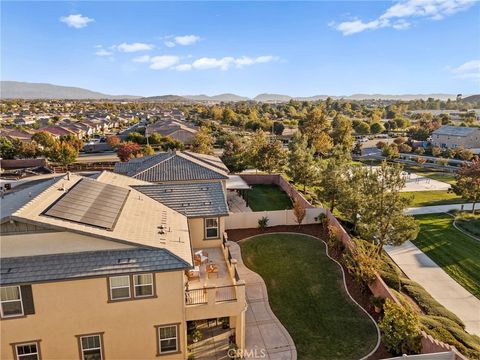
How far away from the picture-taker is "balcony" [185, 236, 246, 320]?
14914 mm

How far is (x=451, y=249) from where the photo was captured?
2895 cm

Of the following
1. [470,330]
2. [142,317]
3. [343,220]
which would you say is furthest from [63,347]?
[343,220]

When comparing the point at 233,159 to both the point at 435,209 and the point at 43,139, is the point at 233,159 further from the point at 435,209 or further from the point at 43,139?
the point at 43,139

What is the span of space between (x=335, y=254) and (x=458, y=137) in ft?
244

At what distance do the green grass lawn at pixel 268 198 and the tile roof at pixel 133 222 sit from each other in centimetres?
1705

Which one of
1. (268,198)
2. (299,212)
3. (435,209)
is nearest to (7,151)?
(268,198)

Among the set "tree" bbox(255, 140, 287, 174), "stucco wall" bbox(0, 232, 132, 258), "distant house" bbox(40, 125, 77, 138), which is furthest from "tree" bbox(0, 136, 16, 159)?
"stucco wall" bbox(0, 232, 132, 258)

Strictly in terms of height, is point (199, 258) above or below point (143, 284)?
below

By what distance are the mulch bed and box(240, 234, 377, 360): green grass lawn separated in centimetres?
50

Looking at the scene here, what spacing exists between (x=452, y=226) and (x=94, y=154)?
7326 cm

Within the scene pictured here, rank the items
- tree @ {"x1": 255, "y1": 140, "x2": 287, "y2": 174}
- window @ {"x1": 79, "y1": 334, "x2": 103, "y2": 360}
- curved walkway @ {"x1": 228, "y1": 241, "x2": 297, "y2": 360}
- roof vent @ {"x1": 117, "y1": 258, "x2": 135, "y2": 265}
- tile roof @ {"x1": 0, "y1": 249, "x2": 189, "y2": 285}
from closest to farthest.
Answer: tile roof @ {"x1": 0, "y1": 249, "x2": 189, "y2": 285}, roof vent @ {"x1": 117, "y1": 258, "x2": 135, "y2": 265}, window @ {"x1": 79, "y1": 334, "x2": 103, "y2": 360}, curved walkway @ {"x1": 228, "y1": 241, "x2": 297, "y2": 360}, tree @ {"x1": 255, "y1": 140, "x2": 287, "y2": 174}

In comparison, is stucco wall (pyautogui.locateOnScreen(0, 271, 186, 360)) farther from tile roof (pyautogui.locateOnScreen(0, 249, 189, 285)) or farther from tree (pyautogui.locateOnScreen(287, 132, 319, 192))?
tree (pyautogui.locateOnScreen(287, 132, 319, 192))

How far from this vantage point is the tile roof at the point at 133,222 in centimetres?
1329

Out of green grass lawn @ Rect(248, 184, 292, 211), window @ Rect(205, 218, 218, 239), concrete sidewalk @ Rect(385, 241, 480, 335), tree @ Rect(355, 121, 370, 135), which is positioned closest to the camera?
concrete sidewalk @ Rect(385, 241, 480, 335)
